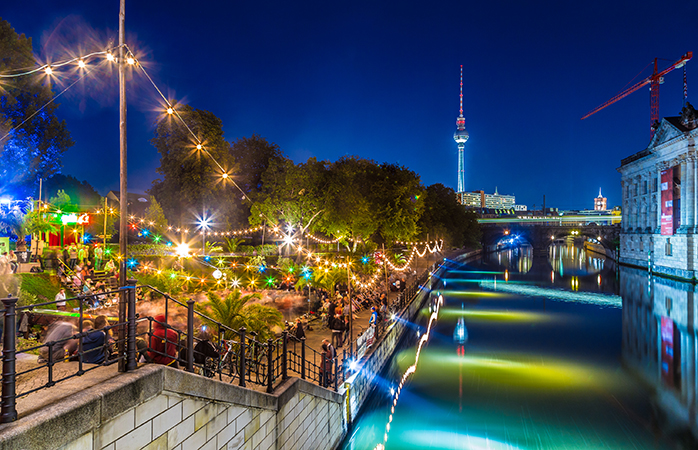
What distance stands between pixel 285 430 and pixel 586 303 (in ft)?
127

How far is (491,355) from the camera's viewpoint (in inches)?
931

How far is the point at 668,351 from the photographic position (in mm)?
23734

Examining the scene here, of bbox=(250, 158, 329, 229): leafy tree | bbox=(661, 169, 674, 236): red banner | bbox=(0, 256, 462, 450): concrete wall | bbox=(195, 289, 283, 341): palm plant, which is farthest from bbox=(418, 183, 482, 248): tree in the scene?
bbox=(0, 256, 462, 450): concrete wall

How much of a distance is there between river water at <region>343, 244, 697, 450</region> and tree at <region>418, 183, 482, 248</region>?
26.1 metres

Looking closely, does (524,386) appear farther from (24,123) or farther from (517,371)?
(24,123)

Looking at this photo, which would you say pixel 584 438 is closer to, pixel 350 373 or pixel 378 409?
pixel 378 409

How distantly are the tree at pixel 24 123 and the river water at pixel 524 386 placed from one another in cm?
2185

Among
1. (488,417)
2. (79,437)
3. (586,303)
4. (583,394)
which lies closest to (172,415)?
(79,437)

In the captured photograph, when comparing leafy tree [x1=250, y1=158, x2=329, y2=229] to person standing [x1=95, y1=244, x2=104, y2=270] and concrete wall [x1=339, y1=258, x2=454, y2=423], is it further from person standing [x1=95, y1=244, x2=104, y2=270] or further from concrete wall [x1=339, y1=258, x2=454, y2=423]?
concrete wall [x1=339, y1=258, x2=454, y2=423]

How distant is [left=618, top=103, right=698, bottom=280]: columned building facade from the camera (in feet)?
156

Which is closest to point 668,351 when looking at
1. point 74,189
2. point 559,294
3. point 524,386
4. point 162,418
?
point 524,386

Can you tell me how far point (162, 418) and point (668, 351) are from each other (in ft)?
93.3

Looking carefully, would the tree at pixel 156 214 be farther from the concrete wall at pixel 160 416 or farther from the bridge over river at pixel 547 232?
the bridge over river at pixel 547 232

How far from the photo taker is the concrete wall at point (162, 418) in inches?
150
